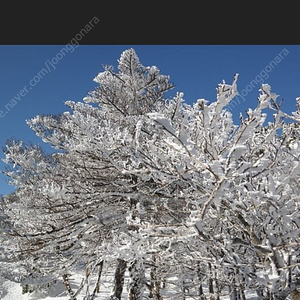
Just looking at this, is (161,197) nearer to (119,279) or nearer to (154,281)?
(154,281)

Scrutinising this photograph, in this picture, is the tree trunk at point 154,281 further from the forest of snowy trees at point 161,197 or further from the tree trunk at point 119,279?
the tree trunk at point 119,279

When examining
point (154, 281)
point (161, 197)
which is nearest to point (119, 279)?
point (154, 281)

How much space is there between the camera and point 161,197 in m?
3.93

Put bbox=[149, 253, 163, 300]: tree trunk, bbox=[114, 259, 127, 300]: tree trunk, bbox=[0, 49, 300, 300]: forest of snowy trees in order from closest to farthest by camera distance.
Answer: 1. bbox=[0, 49, 300, 300]: forest of snowy trees
2. bbox=[149, 253, 163, 300]: tree trunk
3. bbox=[114, 259, 127, 300]: tree trunk

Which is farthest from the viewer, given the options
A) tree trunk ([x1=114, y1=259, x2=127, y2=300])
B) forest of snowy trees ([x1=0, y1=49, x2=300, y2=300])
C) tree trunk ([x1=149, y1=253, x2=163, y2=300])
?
tree trunk ([x1=114, y1=259, x2=127, y2=300])

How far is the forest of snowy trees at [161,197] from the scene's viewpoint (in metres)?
2.49

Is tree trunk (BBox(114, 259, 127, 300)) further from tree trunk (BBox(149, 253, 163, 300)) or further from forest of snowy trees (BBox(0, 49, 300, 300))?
tree trunk (BBox(149, 253, 163, 300))

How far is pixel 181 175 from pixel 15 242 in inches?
207

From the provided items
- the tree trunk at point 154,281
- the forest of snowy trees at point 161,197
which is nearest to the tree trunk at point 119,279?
the forest of snowy trees at point 161,197

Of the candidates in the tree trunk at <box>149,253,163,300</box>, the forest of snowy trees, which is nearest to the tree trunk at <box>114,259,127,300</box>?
the forest of snowy trees

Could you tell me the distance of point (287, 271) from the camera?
2625 mm

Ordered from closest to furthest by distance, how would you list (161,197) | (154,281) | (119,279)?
(161,197) → (154,281) → (119,279)

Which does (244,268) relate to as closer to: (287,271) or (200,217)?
(287,271)

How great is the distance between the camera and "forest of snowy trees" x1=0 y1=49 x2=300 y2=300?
2488 mm
